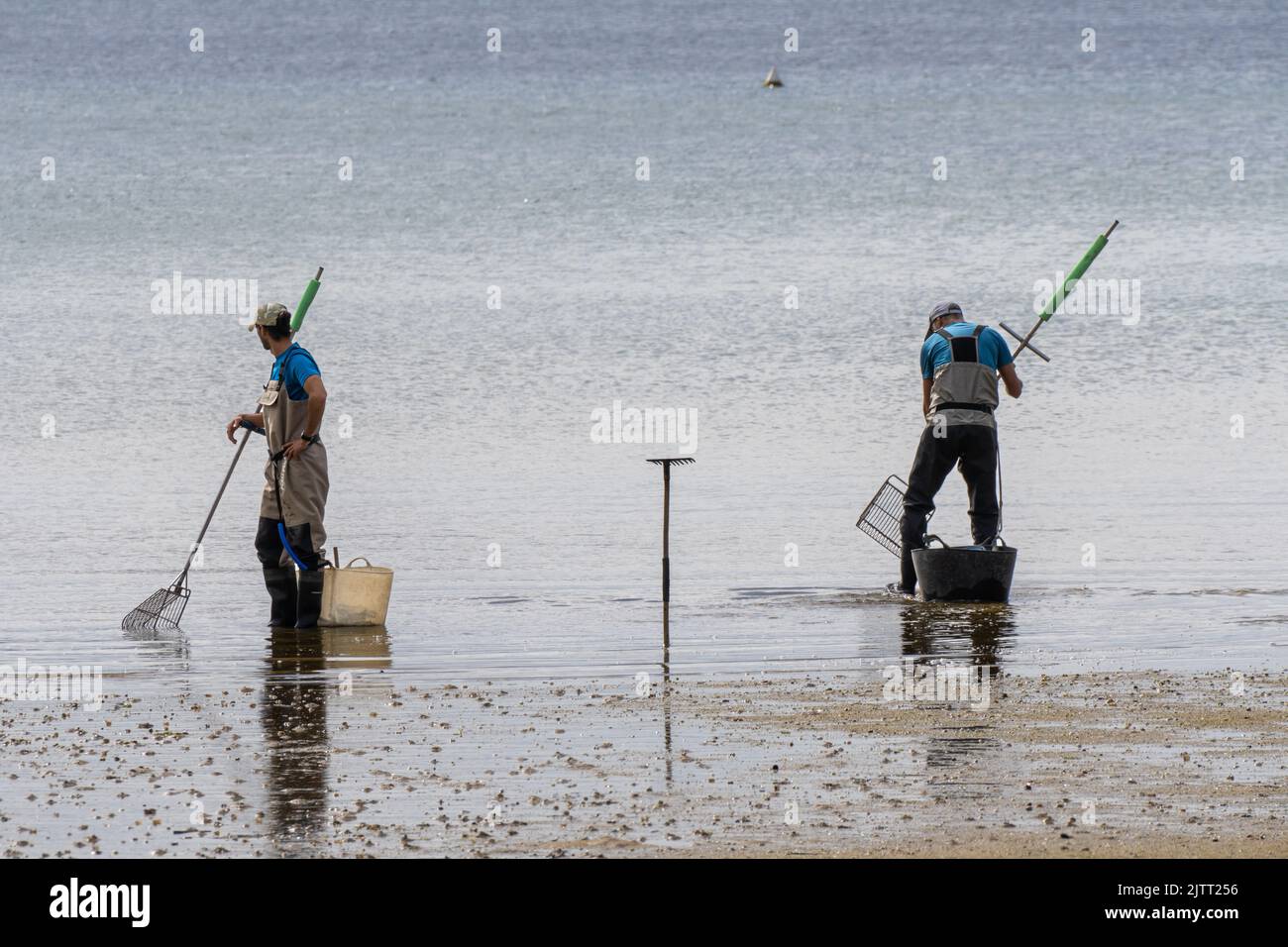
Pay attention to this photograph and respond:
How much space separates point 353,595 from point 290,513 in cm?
51

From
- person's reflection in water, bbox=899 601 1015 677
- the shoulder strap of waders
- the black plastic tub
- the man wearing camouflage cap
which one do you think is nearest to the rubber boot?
the man wearing camouflage cap

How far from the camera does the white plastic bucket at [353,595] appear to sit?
1031 cm

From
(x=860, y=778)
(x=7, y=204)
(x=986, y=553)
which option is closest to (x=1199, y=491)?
(x=986, y=553)

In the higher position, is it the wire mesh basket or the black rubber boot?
the wire mesh basket

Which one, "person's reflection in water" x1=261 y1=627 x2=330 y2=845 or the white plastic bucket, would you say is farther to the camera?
the white plastic bucket

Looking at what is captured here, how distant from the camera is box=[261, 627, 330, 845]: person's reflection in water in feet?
20.5

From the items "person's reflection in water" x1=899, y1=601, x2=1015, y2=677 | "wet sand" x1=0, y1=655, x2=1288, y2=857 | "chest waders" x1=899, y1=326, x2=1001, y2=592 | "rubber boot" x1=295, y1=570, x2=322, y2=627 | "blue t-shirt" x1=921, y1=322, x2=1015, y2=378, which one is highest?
"blue t-shirt" x1=921, y1=322, x2=1015, y2=378

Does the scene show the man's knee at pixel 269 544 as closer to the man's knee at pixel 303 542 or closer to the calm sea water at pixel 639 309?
the man's knee at pixel 303 542

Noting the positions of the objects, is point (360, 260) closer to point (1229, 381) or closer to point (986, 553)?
point (1229, 381)

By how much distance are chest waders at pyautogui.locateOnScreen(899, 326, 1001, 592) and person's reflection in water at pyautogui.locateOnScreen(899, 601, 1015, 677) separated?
1.47ft

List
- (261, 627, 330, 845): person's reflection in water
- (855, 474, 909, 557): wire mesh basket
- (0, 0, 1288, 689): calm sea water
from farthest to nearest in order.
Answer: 1. (0, 0, 1288, 689): calm sea water
2. (855, 474, 909, 557): wire mesh basket
3. (261, 627, 330, 845): person's reflection in water

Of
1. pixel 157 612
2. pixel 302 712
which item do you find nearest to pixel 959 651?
pixel 302 712

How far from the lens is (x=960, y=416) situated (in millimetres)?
11086

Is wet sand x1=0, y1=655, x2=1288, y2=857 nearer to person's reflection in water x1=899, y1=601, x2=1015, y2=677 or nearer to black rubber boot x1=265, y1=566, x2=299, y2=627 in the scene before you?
person's reflection in water x1=899, y1=601, x2=1015, y2=677
